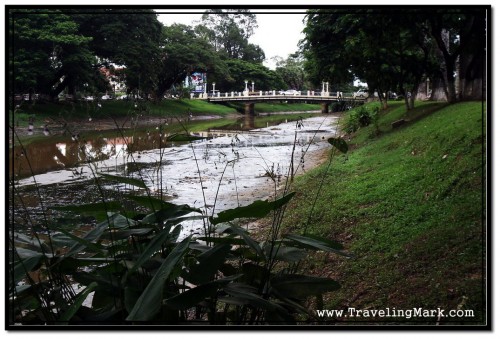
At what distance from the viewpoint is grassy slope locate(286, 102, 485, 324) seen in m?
1.71

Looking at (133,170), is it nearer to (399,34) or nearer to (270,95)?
(399,34)

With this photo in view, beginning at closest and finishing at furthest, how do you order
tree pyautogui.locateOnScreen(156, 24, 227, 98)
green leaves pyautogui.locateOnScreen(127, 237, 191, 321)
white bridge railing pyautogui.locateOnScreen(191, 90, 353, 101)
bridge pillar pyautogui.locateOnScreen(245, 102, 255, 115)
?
Result: green leaves pyautogui.locateOnScreen(127, 237, 191, 321)
tree pyautogui.locateOnScreen(156, 24, 227, 98)
white bridge railing pyautogui.locateOnScreen(191, 90, 353, 101)
bridge pillar pyautogui.locateOnScreen(245, 102, 255, 115)

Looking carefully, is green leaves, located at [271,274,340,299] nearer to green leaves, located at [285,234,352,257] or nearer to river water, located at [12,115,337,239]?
green leaves, located at [285,234,352,257]

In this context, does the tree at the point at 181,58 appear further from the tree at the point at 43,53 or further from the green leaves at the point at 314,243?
the green leaves at the point at 314,243

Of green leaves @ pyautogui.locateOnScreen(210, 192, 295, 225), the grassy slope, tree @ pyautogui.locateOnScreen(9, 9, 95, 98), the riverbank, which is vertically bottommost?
the grassy slope

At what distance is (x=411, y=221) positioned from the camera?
252cm

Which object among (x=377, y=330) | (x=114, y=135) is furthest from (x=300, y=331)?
(x=114, y=135)

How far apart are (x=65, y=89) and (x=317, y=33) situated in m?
1.63

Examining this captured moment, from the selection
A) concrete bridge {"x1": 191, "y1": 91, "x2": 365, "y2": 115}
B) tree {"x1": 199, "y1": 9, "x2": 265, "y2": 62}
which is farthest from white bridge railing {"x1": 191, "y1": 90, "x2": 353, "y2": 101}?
tree {"x1": 199, "y1": 9, "x2": 265, "y2": 62}

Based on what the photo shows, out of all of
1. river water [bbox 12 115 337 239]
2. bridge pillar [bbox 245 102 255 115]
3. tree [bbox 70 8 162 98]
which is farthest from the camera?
bridge pillar [bbox 245 102 255 115]

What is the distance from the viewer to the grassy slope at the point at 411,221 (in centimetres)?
171

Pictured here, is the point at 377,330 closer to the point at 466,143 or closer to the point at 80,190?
the point at 80,190

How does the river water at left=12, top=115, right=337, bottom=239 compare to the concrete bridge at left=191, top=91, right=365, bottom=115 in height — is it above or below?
below

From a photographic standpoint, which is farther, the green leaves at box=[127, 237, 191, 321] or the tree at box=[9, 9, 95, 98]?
the tree at box=[9, 9, 95, 98]
